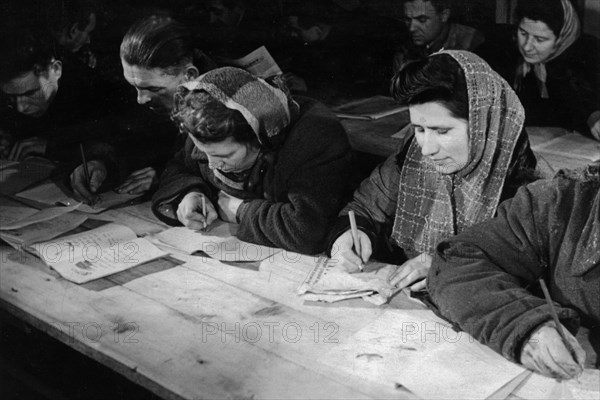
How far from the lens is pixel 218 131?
2.78 meters

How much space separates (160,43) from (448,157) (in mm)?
1510

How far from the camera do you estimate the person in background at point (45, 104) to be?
3387 millimetres

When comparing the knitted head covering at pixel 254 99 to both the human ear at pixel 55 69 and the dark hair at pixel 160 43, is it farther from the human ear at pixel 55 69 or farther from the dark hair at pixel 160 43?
the human ear at pixel 55 69

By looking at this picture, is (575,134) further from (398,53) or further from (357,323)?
(357,323)

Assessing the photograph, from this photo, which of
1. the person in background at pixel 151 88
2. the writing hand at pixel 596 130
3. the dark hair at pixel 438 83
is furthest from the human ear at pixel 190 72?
the writing hand at pixel 596 130

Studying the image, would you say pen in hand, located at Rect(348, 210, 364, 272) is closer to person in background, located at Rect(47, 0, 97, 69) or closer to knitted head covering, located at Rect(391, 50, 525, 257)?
knitted head covering, located at Rect(391, 50, 525, 257)

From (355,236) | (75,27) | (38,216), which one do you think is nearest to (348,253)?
(355,236)

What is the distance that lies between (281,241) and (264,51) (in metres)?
1.02

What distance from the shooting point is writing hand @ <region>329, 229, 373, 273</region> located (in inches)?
101

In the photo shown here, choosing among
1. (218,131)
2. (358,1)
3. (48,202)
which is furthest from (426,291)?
(48,202)

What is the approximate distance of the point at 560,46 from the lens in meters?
2.45

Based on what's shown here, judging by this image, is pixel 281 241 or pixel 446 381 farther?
pixel 281 241

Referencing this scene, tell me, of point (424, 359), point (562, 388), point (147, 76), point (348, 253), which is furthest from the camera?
point (147, 76)

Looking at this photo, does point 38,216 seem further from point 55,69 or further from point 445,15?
point 445,15
